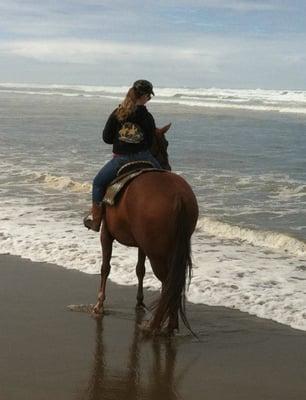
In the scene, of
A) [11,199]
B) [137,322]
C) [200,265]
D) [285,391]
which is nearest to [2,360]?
[137,322]

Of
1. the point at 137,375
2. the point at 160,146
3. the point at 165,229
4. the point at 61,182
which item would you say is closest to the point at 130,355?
the point at 137,375

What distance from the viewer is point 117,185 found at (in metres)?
6.16

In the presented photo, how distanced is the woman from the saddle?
83mm

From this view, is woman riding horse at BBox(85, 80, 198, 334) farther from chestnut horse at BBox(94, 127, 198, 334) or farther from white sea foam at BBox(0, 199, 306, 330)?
white sea foam at BBox(0, 199, 306, 330)

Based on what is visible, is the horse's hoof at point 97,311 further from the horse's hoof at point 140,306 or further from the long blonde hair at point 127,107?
the long blonde hair at point 127,107

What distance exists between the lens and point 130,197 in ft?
19.4

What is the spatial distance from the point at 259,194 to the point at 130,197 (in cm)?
820

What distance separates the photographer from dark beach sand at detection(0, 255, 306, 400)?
4711 millimetres

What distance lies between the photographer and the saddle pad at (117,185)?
6011 mm

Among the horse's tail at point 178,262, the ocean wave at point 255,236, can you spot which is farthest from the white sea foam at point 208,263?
the horse's tail at point 178,262

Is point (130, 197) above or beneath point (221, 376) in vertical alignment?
above

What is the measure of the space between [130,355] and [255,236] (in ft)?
16.5

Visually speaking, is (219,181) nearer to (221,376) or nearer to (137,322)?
(137,322)

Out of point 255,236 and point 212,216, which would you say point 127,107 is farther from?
point 212,216
